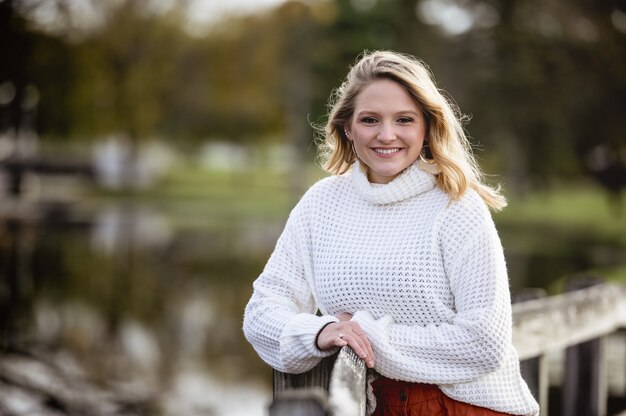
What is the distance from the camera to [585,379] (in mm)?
5113

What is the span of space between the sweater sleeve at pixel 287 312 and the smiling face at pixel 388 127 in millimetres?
306

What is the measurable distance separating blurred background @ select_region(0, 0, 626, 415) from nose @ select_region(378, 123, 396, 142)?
2531mm

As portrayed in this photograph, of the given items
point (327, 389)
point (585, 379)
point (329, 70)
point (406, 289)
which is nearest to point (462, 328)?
point (406, 289)

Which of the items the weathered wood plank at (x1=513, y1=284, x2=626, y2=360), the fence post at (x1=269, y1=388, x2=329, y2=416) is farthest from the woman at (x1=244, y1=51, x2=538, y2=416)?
the weathered wood plank at (x1=513, y1=284, x2=626, y2=360)

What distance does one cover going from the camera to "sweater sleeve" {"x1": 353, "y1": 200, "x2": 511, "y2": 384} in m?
2.57

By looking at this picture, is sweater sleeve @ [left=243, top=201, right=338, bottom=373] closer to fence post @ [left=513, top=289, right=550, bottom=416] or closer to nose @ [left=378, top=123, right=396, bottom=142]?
nose @ [left=378, top=123, right=396, bottom=142]

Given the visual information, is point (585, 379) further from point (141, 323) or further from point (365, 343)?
point (141, 323)

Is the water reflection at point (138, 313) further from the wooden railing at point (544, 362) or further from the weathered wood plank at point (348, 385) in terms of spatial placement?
the weathered wood plank at point (348, 385)

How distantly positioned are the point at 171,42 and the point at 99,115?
157 inches

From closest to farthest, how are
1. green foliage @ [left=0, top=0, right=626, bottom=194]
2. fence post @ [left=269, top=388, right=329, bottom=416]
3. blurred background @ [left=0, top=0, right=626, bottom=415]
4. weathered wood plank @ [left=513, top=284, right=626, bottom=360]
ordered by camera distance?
fence post @ [left=269, top=388, right=329, bottom=416]
weathered wood plank @ [left=513, top=284, right=626, bottom=360]
blurred background @ [left=0, top=0, right=626, bottom=415]
green foliage @ [left=0, top=0, right=626, bottom=194]

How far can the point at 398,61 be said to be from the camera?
279 centimetres

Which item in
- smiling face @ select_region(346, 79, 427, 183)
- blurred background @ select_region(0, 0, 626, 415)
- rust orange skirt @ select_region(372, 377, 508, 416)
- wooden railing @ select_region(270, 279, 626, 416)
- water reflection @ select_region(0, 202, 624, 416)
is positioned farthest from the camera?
blurred background @ select_region(0, 0, 626, 415)

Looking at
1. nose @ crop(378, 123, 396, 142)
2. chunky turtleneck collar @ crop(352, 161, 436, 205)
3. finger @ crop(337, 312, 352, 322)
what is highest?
nose @ crop(378, 123, 396, 142)

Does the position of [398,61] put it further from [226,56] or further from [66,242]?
[226,56]
